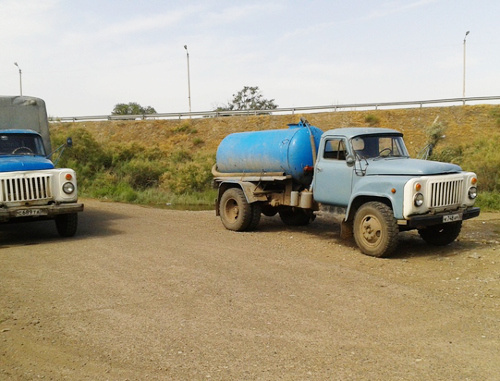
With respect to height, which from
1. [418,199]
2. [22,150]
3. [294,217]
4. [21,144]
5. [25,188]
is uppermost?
[21,144]

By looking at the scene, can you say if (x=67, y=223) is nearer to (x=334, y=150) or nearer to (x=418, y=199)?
(x=334, y=150)

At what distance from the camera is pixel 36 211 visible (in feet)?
32.0

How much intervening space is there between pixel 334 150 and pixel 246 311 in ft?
16.3

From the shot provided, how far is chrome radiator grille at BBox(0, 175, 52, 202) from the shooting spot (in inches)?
380

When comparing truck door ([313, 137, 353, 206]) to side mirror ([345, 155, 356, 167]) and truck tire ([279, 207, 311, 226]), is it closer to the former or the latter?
side mirror ([345, 155, 356, 167])

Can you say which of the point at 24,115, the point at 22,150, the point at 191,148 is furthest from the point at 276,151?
the point at 191,148

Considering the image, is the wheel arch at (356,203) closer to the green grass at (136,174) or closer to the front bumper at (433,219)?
the front bumper at (433,219)

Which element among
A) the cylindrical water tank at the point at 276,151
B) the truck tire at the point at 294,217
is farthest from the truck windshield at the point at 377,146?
the truck tire at the point at 294,217

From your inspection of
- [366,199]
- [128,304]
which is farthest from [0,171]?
[366,199]

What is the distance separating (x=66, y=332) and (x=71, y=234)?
19.8ft

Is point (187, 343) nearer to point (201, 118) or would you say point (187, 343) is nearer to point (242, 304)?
point (242, 304)

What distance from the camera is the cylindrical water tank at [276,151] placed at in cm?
1089

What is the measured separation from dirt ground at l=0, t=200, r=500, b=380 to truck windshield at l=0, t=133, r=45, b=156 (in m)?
2.19

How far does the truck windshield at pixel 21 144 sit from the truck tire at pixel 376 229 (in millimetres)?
7349
